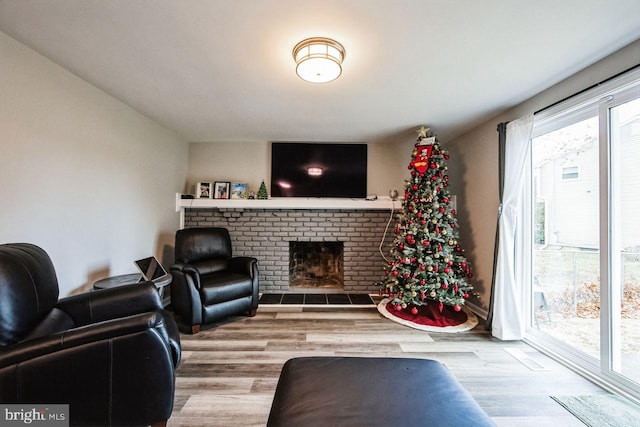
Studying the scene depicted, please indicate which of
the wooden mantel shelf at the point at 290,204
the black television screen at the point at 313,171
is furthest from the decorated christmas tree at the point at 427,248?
the black television screen at the point at 313,171

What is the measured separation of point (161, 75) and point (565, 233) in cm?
353

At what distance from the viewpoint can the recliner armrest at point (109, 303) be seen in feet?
5.32

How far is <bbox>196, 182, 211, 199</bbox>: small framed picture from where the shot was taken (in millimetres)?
3846

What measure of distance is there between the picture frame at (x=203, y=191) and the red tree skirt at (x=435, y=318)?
9.50ft

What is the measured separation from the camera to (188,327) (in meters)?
2.61

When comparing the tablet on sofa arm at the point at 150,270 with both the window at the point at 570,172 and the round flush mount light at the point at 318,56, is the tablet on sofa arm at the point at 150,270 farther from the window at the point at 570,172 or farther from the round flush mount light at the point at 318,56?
the window at the point at 570,172

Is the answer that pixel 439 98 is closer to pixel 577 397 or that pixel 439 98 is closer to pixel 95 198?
pixel 577 397

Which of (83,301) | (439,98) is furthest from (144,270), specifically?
(439,98)

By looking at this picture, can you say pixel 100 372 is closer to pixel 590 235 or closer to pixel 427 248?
pixel 427 248

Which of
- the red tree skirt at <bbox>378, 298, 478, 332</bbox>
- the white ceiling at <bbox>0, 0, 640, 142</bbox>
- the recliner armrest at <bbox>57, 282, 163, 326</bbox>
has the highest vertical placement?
the white ceiling at <bbox>0, 0, 640, 142</bbox>

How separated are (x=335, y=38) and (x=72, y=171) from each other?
225 centimetres

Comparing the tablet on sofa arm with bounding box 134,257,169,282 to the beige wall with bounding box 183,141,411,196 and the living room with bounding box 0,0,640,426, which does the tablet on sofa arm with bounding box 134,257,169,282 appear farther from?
the beige wall with bounding box 183,141,411,196

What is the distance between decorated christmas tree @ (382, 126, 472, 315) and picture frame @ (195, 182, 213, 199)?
9.04 ft

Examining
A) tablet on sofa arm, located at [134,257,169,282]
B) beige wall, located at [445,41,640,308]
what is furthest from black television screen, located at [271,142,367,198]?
tablet on sofa arm, located at [134,257,169,282]
